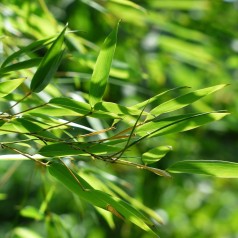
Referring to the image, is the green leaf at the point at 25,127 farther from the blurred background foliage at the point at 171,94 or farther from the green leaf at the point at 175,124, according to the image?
the blurred background foliage at the point at 171,94

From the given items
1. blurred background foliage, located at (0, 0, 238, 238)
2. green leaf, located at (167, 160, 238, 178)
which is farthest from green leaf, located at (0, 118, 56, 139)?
blurred background foliage, located at (0, 0, 238, 238)

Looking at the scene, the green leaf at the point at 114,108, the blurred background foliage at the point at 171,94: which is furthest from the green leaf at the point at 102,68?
the blurred background foliage at the point at 171,94

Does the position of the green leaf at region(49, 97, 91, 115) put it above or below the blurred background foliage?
below

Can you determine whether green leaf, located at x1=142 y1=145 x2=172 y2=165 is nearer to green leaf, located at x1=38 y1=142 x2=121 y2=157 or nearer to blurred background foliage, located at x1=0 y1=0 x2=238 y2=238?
green leaf, located at x1=38 y1=142 x2=121 y2=157

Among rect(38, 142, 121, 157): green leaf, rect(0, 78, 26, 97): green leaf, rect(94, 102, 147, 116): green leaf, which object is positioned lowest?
rect(38, 142, 121, 157): green leaf

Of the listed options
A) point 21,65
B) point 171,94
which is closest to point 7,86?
point 21,65

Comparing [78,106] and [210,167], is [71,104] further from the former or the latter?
[210,167]

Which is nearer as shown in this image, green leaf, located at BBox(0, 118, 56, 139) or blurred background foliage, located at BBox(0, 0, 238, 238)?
green leaf, located at BBox(0, 118, 56, 139)
